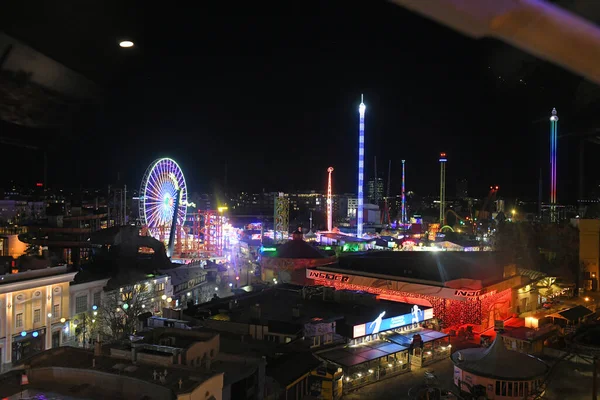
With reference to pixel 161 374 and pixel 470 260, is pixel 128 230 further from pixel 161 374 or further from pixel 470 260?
pixel 161 374

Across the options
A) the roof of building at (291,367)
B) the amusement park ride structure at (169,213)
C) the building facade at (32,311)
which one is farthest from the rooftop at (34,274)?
the amusement park ride structure at (169,213)

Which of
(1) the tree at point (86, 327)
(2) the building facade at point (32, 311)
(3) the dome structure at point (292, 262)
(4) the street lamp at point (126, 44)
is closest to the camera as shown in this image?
(4) the street lamp at point (126, 44)

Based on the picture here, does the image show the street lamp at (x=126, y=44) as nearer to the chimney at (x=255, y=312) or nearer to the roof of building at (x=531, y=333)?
the chimney at (x=255, y=312)

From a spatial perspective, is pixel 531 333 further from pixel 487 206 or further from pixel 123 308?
pixel 487 206

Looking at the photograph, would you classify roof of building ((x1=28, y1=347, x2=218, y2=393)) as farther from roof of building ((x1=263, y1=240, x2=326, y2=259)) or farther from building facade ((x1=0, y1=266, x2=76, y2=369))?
roof of building ((x1=263, y1=240, x2=326, y2=259))

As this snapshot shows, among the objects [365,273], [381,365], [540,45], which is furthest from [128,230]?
[540,45]

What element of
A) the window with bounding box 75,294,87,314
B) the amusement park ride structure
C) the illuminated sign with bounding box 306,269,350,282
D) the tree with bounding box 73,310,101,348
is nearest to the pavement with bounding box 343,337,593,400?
the illuminated sign with bounding box 306,269,350,282

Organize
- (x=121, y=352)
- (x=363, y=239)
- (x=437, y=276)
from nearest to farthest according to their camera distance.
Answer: (x=121, y=352) < (x=437, y=276) < (x=363, y=239)
